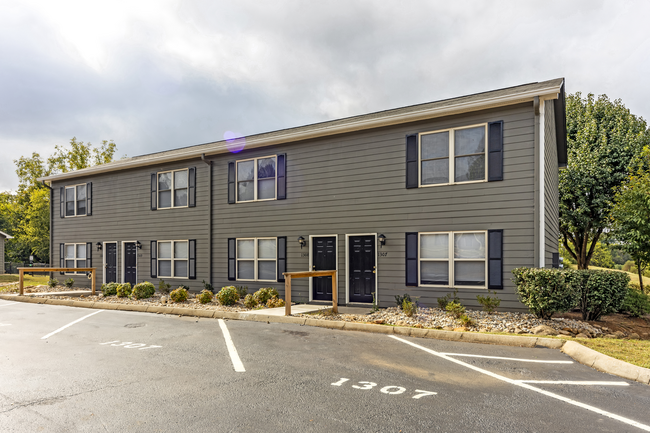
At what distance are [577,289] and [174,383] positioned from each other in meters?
8.22

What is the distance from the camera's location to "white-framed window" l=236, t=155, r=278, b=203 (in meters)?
13.8

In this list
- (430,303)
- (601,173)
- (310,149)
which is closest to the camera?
(430,303)

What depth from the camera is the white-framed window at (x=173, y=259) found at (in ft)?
51.2

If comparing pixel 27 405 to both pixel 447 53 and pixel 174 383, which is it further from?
pixel 447 53

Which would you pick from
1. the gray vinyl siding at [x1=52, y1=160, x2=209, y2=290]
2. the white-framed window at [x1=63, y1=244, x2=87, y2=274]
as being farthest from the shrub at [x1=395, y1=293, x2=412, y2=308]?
the white-framed window at [x1=63, y1=244, x2=87, y2=274]

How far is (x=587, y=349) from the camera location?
6012 mm

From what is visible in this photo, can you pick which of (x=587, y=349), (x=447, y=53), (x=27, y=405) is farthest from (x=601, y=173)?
(x=27, y=405)

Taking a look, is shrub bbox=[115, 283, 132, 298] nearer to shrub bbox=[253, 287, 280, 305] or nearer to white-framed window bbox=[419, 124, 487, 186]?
shrub bbox=[253, 287, 280, 305]

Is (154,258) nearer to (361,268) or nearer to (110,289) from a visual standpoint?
(110,289)

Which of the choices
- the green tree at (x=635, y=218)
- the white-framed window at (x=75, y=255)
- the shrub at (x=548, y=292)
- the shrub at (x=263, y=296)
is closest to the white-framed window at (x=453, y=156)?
the shrub at (x=548, y=292)

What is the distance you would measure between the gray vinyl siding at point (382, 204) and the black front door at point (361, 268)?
0.25m

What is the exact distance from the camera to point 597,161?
20.3 meters

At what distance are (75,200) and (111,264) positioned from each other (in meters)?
4.21

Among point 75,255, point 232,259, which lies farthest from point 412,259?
point 75,255
